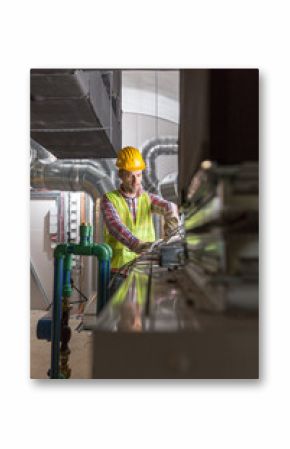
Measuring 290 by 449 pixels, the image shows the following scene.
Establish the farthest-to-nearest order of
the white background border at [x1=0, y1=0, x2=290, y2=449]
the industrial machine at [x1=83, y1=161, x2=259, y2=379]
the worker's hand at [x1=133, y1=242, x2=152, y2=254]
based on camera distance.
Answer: the worker's hand at [x1=133, y1=242, x2=152, y2=254] < the white background border at [x1=0, y1=0, x2=290, y2=449] < the industrial machine at [x1=83, y1=161, x2=259, y2=379]

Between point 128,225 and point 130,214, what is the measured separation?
0.16 ft

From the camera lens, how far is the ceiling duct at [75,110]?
2178 mm

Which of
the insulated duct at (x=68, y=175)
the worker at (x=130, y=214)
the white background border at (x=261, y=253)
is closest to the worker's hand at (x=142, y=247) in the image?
the worker at (x=130, y=214)

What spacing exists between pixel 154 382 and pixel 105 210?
74 cm

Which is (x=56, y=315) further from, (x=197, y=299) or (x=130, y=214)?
(x=197, y=299)

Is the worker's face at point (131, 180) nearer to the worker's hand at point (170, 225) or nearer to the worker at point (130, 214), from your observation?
the worker at point (130, 214)

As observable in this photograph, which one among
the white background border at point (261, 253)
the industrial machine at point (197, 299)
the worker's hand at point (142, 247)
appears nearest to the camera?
the industrial machine at point (197, 299)

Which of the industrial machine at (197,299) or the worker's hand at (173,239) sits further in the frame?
the worker's hand at (173,239)

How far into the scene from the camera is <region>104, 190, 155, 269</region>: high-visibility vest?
7.29 ft

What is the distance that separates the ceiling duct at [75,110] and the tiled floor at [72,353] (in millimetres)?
717

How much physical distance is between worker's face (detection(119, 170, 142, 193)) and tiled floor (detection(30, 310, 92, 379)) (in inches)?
24.1

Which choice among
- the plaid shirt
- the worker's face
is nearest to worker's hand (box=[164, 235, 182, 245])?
the plaid shirt

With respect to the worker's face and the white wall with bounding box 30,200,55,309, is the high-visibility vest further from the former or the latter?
the white wall with bounding box 30,200,55,309
